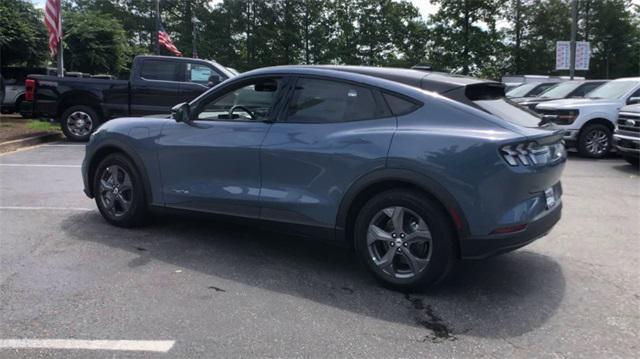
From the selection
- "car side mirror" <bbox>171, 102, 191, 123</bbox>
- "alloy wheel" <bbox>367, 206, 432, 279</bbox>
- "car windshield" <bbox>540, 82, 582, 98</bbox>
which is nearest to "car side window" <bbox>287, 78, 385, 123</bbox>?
"alloy wheel" <bbox>367, 206, 432, 279</bbox>

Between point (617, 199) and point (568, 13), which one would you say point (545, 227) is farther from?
point (568, 13)

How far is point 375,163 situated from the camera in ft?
14.9

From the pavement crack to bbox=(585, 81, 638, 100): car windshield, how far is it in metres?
11.1

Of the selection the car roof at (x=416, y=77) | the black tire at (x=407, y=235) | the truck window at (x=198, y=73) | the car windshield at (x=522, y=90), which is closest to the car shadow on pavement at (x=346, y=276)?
the black tire at (x=407, y=235)

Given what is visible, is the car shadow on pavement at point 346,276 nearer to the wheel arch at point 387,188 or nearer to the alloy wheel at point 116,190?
the alloy wheel at point 116,190

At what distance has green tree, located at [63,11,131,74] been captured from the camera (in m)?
28.6

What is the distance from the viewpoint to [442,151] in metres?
4.30

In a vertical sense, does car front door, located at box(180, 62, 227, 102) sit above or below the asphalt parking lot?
above

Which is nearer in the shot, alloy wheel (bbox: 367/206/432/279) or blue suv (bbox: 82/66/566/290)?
blue suv (bbox: 82/66/566/290)

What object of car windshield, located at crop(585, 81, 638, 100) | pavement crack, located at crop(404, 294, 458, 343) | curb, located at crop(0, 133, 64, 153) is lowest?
pavement crack, located at crop(404, 294, 458, 343)

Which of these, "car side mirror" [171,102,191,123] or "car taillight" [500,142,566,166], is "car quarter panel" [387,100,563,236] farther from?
"car side mirror" [171,102,191,123]

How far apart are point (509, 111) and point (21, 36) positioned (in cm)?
2222

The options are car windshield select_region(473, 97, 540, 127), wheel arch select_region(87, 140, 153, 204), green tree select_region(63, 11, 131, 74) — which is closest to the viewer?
car windshield select_region(473, 97, 540, 127)

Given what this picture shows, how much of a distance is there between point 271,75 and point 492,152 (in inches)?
82.6
